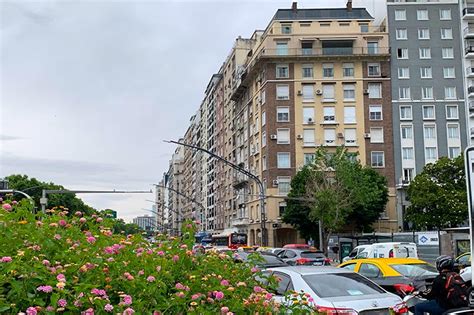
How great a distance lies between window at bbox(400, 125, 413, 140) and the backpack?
5558 cm

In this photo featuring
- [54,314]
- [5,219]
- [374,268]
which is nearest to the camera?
[54,314]

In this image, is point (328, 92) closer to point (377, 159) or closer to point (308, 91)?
point (308, 91)

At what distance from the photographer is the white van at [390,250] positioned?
28047mm

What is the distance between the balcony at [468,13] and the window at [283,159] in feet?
80.4

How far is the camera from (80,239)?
508cm

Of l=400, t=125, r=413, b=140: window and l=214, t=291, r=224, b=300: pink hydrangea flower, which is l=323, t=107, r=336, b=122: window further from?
l=214, t=291, r=224, b=300: pink hydrangea flower

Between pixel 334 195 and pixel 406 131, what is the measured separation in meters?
18.8

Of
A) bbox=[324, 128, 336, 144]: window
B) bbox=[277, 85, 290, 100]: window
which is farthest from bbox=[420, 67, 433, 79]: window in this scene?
bbox=[277, 85, 290, 100]: window

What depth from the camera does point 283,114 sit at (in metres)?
62.1

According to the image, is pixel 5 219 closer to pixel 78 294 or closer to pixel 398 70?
pixel 78 294

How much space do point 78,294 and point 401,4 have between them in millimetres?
64641

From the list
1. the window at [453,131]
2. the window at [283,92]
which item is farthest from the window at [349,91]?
the window at [453,131]

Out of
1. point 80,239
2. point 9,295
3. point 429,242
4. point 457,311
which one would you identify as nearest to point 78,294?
point 9,295

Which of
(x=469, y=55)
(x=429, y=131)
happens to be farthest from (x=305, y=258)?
(x=469, y=55)
